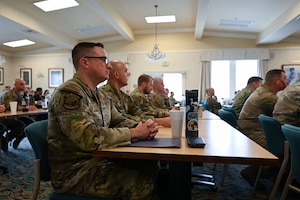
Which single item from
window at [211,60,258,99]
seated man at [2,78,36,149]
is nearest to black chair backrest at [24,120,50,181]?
seated man at [2,78,36,149]

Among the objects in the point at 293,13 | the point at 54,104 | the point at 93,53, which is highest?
the point at 293,13

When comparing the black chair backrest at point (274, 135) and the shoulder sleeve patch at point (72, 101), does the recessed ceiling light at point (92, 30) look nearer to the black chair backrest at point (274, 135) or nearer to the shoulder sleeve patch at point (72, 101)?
the black chair backrest at point (274, 135)

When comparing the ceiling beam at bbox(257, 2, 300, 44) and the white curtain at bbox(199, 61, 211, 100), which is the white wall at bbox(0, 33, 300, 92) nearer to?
the white curtain at bbox(199, 61, 211, 100)

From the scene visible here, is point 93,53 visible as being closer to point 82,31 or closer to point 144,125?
point 144,125

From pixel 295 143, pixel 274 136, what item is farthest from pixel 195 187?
pixel 295 143

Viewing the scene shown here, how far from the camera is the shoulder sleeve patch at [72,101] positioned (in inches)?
47.3

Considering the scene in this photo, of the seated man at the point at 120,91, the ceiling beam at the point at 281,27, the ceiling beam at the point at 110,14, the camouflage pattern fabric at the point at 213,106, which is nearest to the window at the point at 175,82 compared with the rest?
the ceiling beam at the point at 110,14

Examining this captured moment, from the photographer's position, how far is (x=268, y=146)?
7.43ft

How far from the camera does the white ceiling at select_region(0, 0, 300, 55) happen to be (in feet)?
19.6

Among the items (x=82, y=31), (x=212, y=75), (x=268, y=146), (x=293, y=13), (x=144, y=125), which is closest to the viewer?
(x=144, y=125)

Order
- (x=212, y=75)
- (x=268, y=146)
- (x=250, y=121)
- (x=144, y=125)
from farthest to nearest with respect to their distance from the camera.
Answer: (x=212, y=75), (x=250, y=121), (x=268, y=146), (x=144, y=125)

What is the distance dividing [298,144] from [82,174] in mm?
1245

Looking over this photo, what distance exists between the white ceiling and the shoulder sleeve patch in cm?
458

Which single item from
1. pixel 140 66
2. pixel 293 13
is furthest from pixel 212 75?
pixel 293 13
